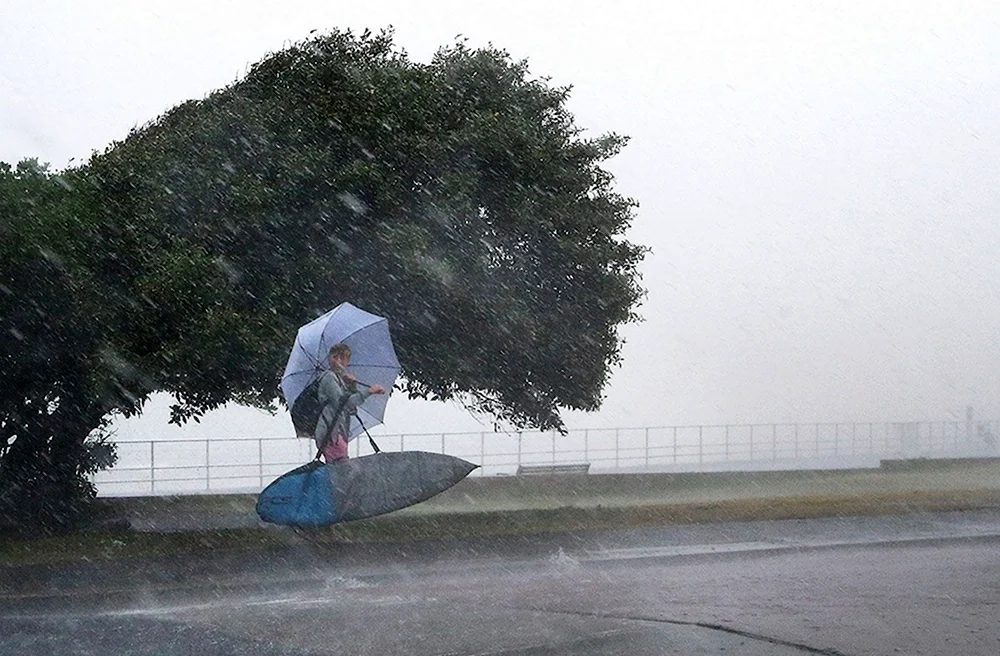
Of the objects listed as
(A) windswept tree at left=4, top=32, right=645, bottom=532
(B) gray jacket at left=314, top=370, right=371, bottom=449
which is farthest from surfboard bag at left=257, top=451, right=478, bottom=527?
(A) windswept tree at left=4, top=32, right=645, bottom=532

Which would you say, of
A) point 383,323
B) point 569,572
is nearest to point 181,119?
point 383,323

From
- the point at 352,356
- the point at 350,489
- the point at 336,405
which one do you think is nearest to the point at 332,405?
the point at 336,405

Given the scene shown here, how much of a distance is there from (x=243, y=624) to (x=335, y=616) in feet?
2.17

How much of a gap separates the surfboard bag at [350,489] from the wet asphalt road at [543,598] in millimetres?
589

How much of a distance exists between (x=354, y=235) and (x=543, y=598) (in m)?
7.35

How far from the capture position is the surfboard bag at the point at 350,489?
39.8ft

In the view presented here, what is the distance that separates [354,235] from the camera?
16.3 metres

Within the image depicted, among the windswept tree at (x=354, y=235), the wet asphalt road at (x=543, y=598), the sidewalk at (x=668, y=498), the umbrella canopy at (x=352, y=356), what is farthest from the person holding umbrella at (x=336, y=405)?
the sidewalk at (x=668, y=498)

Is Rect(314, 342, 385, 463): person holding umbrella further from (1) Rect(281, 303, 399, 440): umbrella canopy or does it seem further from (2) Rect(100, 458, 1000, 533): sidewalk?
(2) Rect(100, 458, 1000, 533): sidewalk

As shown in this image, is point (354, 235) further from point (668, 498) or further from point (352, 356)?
point (668, 498)

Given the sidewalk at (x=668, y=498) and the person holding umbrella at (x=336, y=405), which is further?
the sidewalk at (x=668, y=498)

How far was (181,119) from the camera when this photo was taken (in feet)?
59.8

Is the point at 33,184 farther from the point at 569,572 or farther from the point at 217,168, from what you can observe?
the point at 569,572

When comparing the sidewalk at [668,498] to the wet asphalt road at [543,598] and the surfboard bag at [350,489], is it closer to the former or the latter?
the wet asphalt road at [543,598]
